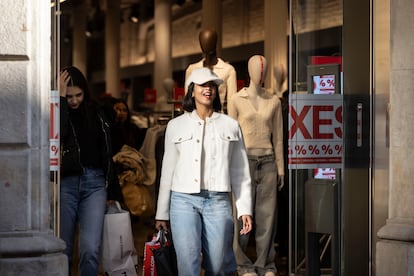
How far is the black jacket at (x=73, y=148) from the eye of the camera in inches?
314

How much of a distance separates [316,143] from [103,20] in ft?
103

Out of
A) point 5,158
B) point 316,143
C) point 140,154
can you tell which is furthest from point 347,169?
point 140,154

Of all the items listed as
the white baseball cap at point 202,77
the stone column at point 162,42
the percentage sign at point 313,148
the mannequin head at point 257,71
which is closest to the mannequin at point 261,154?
the mannequin head at point 257,71

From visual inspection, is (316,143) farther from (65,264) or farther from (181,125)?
(65,264)

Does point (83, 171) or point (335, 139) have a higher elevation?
point (335, 139)

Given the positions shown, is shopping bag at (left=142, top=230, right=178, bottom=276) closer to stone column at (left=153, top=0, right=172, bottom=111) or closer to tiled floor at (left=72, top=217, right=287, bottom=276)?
tiled floor at (left=72, top=217, right=287, bottom=276)

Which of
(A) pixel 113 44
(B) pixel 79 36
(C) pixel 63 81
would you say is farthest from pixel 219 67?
(B) pixel 79 36

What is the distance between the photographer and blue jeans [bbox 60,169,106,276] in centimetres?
814

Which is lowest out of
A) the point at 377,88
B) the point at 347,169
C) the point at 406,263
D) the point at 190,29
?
the point at 406,263

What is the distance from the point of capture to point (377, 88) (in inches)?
335

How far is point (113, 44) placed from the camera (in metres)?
35.0

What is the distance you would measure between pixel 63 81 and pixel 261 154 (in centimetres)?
242

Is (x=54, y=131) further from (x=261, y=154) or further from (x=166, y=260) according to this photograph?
(x=261, y=154)

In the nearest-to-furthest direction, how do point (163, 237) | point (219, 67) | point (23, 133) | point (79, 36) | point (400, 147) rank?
point (23, 133) → point (163, 237) → point (400, 147) → point (219, 67) → point (79, 36)
